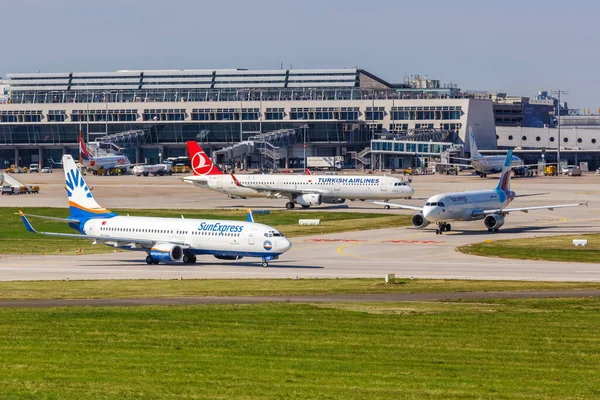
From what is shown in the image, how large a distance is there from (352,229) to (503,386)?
70.2 meters

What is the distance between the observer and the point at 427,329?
40281 mm

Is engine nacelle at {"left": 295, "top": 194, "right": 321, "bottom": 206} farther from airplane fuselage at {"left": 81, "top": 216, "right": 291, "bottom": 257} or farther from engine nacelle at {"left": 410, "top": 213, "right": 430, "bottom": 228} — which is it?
airplane fuselage at {"left": 81, "top": 216, "right": 291, "bottom": 257}

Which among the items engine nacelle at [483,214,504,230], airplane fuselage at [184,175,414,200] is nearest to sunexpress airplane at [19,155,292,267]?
engine nacelle at [483,214,504,230]

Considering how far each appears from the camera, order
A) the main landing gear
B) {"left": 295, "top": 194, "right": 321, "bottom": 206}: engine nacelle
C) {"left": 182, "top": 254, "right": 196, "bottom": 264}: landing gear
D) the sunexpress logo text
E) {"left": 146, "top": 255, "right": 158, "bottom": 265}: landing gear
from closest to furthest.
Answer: the sunexpress logo text → {"left": 146, "top": 255, "right": 158, "bottom": 265}: landing gear → {"left": 182, "top": 254, "right": 196, "bottom": 264}: landing gear → the main landing gear → {"left": 295, "top": 194, "right": 321, "bottom": 206}: engine nacelle

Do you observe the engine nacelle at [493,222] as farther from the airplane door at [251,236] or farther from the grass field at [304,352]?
the grass field at [304,352]

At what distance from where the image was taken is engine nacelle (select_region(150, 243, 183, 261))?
70.1 m

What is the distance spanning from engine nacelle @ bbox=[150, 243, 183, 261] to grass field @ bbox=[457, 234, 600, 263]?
22831mm

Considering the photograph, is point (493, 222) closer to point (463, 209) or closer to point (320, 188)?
point (463, 209)

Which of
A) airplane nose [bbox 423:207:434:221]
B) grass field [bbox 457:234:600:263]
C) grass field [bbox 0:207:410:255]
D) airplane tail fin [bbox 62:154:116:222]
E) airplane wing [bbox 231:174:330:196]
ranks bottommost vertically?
grass field [bbox 457:234:600:263]

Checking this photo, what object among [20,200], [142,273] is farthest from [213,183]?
[142,273]

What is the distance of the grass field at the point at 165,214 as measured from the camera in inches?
3363

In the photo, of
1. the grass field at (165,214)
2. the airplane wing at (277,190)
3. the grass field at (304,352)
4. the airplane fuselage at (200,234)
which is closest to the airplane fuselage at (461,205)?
the grass field at (165,214)

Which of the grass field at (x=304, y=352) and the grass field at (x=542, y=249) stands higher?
the grass field at (x=304, y=352)

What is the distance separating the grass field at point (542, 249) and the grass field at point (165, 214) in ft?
62.2
